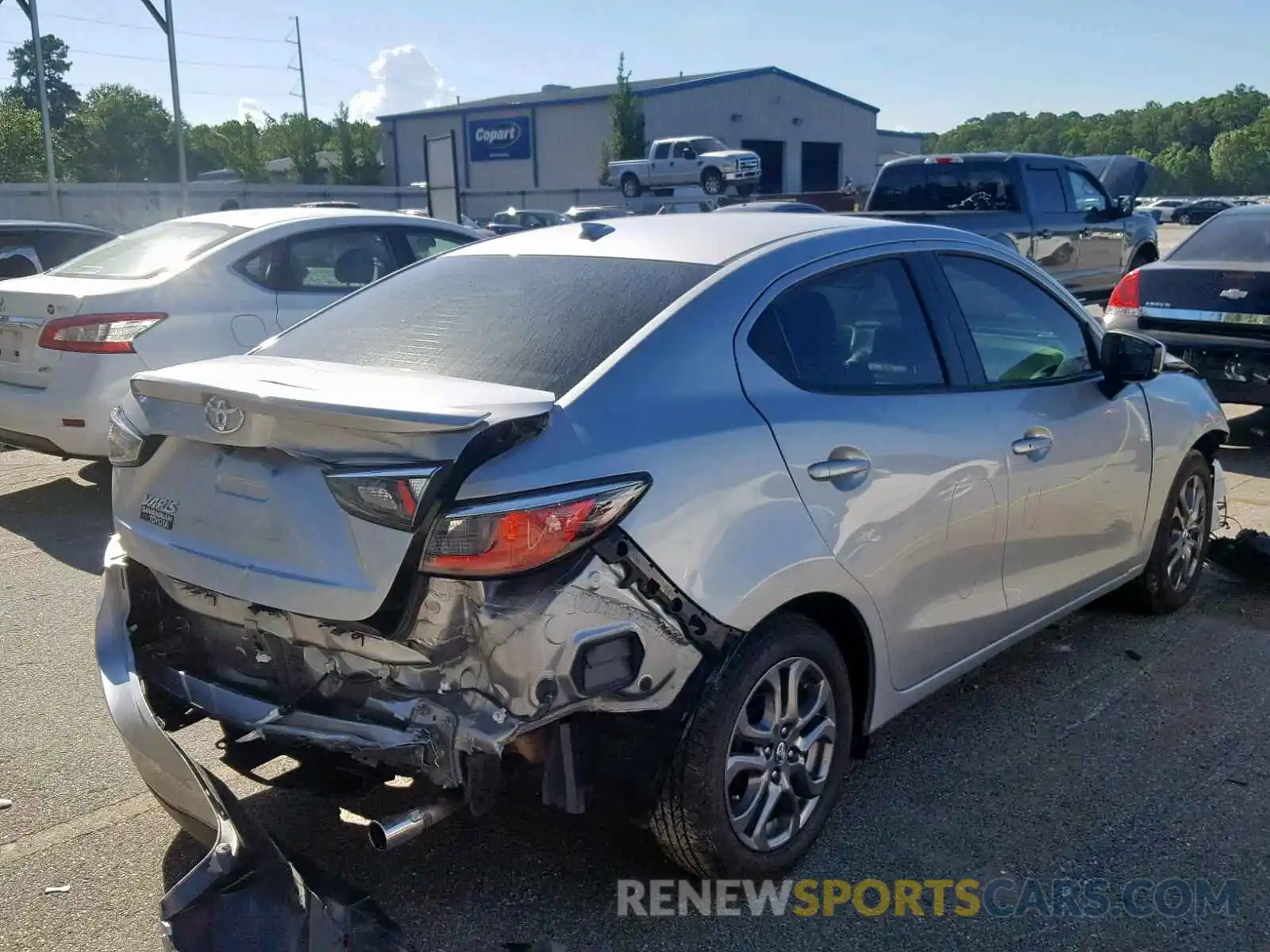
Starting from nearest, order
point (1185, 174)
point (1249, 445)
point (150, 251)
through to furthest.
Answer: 1. point (150, 251)
2. point (1249, 445)
3. point (1185, 174)

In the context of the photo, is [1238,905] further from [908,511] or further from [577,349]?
[577,349]

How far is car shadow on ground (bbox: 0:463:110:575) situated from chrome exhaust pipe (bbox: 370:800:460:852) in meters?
3.88

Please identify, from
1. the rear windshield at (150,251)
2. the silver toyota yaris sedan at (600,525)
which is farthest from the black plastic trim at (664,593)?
the rear windshield at (150,251)

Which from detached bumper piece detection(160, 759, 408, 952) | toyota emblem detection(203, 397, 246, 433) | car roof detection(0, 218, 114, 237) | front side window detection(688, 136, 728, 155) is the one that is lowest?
detached bumper piece detection(160, 759, 408, 952)

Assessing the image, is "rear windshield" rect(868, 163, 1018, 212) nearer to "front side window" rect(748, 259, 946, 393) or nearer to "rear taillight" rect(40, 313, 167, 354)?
"rear taillight" rect(40, 313, 167, 354)

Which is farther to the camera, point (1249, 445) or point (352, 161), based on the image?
point (352, 161)

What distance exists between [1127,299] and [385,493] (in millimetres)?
7368

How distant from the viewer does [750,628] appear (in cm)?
292

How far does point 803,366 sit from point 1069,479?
1.35 metres

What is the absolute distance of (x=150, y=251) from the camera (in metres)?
7.28

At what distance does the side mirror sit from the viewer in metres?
4.30

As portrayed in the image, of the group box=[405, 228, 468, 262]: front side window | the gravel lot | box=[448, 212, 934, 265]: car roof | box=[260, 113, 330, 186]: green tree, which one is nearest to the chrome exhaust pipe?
the gravel lot

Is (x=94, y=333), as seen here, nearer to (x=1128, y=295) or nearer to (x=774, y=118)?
(x=1128, y=295)

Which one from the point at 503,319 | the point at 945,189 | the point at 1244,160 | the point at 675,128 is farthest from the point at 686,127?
the point at 1244,160
